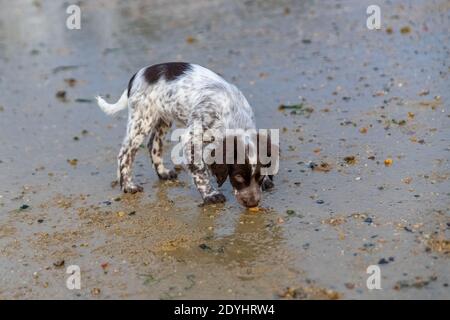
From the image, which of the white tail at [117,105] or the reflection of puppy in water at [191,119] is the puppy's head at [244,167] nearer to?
the reflection of puppy in water at [191,119]

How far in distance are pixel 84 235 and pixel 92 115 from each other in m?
3.89

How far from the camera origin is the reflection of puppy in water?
621cm

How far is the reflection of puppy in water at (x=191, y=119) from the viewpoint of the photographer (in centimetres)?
621

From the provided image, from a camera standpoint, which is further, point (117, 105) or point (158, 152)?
point (117, 105)

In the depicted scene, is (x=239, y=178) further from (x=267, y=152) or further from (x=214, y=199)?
(x=214, y=199)

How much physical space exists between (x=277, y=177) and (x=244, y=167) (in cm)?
108

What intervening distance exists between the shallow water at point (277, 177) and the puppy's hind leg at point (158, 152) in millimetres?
155

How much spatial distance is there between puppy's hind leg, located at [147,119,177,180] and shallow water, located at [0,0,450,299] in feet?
0.51

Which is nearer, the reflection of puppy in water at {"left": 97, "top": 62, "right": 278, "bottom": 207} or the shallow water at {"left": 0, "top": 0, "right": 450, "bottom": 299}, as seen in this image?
the shallow water at {"left": 0, "top": 0, "right": 450, "bottom": 299}

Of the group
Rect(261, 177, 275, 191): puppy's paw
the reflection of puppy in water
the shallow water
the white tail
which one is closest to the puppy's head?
the reflection of puppy in water

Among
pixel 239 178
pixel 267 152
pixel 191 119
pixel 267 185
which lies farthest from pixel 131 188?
pixel 267 152

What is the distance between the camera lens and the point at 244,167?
6.10 m

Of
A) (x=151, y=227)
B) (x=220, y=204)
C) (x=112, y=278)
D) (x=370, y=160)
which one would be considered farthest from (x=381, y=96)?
(x=112, y=278)

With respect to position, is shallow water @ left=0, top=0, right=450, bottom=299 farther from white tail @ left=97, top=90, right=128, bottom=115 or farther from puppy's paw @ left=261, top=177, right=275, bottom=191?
white tail @ left=97, top=90, right=128, bottom=115
